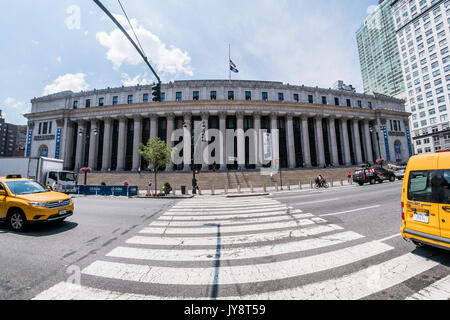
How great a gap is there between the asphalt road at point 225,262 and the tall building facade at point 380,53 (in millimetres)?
103748

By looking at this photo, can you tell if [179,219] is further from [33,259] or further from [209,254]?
[33,259]

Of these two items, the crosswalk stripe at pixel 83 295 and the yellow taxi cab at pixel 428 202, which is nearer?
the crosswalk stripe at pixel 83 295

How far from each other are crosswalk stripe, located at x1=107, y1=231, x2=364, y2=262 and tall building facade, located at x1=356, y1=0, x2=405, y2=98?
10414 centimetres

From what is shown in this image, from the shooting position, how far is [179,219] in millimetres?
7414

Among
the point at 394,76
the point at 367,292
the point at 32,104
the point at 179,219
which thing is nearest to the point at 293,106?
the point at 179,219

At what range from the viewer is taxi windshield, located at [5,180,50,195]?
6.08 metres

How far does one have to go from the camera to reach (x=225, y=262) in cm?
363

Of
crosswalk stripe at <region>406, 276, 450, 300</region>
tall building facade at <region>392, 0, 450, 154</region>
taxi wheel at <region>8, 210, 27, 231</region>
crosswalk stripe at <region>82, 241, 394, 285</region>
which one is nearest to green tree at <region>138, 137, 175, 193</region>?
taxi wheel at <region>8, 210, 27, 231</region>

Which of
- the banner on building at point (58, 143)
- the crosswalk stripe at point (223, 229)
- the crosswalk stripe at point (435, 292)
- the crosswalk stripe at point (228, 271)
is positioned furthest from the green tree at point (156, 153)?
the banner on building at point (58, 143)

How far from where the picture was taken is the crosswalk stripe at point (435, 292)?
2.35 meters

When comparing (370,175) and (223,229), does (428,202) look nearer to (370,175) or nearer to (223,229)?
(223,229)

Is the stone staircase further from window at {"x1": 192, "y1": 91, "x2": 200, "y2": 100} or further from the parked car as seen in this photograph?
window at {"x1": 192, "y1": 91, "x2": 200, "y2": 100}

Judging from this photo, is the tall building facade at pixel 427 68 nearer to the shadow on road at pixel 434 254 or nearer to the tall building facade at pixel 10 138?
the shadow on road at pixel 434 254
